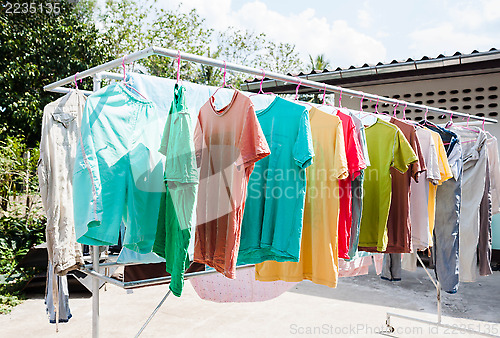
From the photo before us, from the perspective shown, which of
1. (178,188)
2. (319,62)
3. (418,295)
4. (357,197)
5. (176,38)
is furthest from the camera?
(319,62)

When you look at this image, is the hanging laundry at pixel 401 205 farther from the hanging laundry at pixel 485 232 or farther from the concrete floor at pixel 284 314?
the concrete floor at pixel 284 314

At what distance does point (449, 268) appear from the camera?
3012 mm

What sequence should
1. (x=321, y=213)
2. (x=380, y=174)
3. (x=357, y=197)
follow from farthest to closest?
(x=380, y=174)
(x=357, y=197)
(x=321, y=213)

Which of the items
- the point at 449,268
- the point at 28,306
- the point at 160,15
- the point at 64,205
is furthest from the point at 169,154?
the point at 160,15

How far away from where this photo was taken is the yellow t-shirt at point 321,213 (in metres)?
2.04

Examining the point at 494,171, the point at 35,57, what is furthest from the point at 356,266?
the point at 35,57

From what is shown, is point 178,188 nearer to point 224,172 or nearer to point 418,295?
point 224,172

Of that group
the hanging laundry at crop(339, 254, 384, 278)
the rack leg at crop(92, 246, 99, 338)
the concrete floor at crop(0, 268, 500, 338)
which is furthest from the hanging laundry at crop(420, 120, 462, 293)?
the rack leg at crop(92, 246, 99, 338)

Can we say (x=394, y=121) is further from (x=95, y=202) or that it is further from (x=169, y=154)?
(x=95, y=202)

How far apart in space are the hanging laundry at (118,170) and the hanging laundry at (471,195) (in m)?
2.48

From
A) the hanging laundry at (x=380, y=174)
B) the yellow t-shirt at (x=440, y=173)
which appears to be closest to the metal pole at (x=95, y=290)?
the hanging laundry at (x=380, y=174)

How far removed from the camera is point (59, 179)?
79.4 inches

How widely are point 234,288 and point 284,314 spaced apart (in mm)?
1552

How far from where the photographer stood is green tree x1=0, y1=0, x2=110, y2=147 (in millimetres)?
7750
